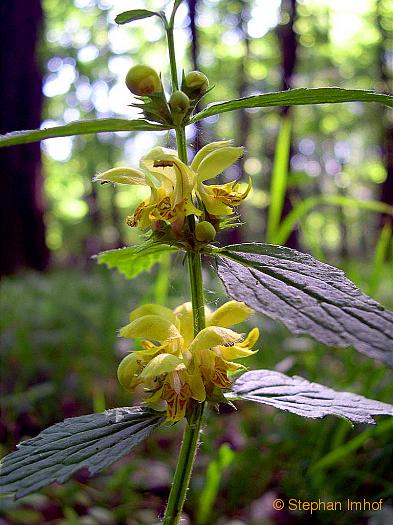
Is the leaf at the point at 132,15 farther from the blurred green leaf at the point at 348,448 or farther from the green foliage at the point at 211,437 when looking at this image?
the blurred green leaf at the point at 348,448

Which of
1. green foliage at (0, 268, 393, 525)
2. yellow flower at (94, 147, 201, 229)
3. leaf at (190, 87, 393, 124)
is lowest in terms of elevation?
green foliage at (0, 268, 393, 525)

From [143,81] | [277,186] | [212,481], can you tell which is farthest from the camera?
[277,186]

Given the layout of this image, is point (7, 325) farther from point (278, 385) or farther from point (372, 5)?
point (372, 5)

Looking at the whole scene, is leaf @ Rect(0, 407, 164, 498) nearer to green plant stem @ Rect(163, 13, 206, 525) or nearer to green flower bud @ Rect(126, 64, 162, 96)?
green plant stem @ Rect(163, 13, 206, 525)

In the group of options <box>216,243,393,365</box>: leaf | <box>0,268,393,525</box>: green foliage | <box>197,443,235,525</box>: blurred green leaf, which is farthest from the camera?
<box>0,268,393,525</box>: green foliage

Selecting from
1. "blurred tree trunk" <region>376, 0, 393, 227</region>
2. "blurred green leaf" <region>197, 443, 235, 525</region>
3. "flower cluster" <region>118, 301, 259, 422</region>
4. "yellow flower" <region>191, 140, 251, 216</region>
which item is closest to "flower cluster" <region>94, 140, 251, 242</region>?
"yellow flower" <region>191, 140, 251, 216</region>

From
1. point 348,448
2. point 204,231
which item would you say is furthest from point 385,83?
point 204,231

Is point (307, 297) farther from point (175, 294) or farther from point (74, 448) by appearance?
point (175, 294)
